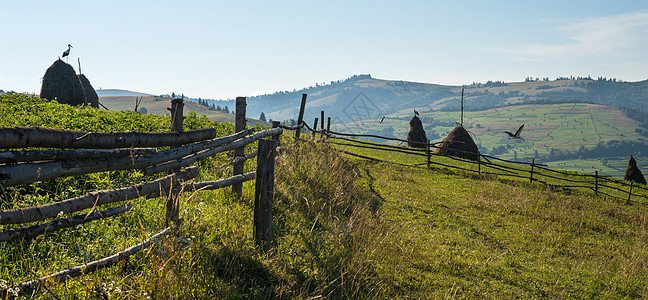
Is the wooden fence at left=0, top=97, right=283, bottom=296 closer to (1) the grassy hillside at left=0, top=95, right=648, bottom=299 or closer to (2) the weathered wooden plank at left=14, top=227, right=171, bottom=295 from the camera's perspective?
(2) the weathered wooden plank at left=14, top=227, right=171, bottom=295

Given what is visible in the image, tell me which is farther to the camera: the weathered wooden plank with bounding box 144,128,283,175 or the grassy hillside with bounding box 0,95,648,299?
the weathered wooden plank with bounding box 144,128,283,175

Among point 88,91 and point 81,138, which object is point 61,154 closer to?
point 81,138

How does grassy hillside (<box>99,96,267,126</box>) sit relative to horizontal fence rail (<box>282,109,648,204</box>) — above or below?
above

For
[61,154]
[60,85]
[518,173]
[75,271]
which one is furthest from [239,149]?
[60,85]

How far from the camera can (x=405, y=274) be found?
15.3 feet

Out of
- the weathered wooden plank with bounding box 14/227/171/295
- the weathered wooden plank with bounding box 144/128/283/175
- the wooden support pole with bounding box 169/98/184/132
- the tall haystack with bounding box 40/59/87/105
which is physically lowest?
the weathered wooden plank with bounding box 14/227/171/295

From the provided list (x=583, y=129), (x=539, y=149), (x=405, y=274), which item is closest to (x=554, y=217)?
(x=405, y=274)

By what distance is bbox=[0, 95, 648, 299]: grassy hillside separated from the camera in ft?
9.91

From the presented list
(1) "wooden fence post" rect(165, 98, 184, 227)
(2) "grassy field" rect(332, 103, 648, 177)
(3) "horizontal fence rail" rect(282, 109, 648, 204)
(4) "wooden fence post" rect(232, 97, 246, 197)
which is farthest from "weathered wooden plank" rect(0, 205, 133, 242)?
(2) "grassy field" rect(332, 103, 648, 177)

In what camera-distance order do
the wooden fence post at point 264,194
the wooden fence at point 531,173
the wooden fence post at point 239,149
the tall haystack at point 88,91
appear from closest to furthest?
the wooden fence post at point 264,194 < the wooden fence post at point 239,149 < the wooden fence at point 531,173 < the tall haystack at point 88,91

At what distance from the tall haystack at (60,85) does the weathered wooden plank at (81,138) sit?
23.2m

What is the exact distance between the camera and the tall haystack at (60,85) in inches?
869

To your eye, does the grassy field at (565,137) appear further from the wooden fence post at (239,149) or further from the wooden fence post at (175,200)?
the wooden fence post at (175,200)

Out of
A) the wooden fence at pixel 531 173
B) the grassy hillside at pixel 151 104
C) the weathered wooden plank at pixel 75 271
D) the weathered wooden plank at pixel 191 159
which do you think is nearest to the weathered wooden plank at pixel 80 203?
the weathered wooden plank at pixel 191 159
